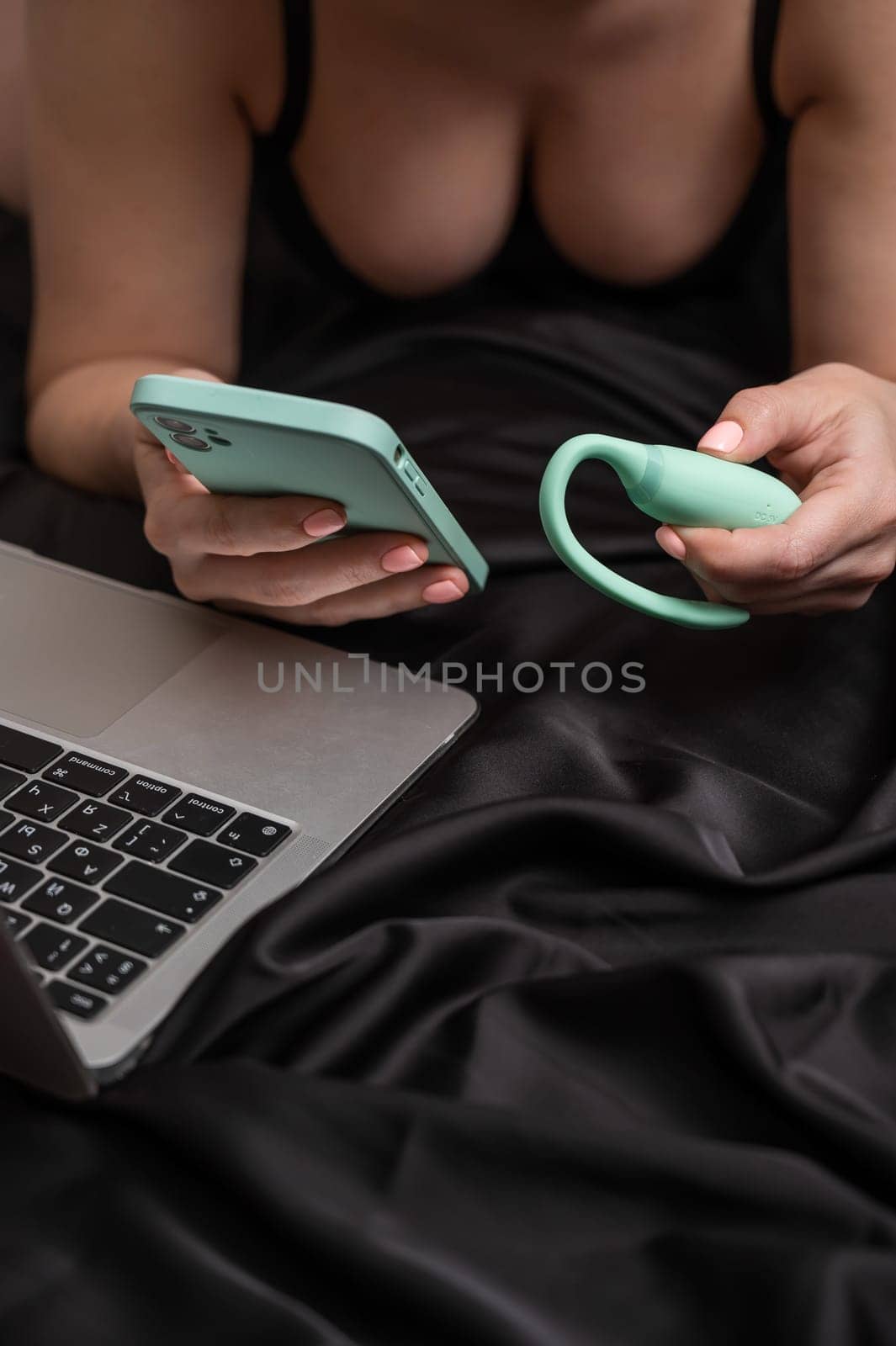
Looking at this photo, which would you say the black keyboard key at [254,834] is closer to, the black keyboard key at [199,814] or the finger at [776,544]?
the black keyboard key at [199,814]

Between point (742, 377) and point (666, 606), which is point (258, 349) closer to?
point (742, 377)

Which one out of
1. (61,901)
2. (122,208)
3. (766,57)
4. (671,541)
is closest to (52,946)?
(61,901)

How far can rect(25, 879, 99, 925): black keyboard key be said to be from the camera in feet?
1.48

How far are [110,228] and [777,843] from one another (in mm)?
533

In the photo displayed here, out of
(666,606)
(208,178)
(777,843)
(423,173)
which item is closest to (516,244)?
(423,173)

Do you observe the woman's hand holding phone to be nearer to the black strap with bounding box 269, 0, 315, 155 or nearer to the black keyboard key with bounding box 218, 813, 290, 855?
the black keyboard key with bounding box 218, 813, 290, 855

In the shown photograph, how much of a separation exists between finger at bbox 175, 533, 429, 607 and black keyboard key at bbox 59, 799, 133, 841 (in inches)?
5.2

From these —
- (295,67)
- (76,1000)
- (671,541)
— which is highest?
(295,67)

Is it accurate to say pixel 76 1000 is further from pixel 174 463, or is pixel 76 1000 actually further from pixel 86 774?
pixel 174 463

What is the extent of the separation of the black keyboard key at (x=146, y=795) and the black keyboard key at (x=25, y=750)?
37 mm

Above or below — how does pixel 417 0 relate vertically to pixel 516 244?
above

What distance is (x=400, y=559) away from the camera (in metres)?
0.55

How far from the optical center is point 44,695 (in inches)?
22.3

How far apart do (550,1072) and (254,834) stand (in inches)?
5.9
